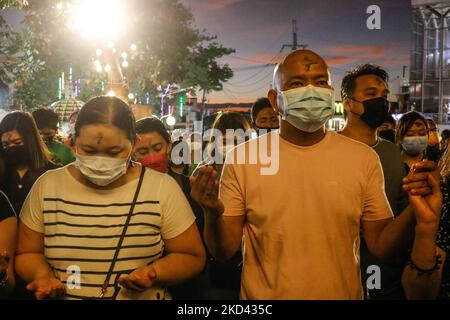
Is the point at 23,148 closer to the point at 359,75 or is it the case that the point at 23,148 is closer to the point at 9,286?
the point at 9,286

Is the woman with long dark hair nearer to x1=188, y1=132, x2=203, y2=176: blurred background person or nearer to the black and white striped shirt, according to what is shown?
the black and white striped shirt

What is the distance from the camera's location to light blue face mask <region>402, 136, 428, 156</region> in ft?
17.6

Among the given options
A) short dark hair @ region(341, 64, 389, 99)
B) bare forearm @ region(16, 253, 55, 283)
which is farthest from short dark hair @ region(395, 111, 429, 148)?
bare forearm @ region(16, 253, 55, 283)

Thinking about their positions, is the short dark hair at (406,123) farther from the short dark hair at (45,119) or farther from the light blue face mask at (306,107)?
the short dark hair at (45,119)

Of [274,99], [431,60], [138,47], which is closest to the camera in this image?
[274,99]

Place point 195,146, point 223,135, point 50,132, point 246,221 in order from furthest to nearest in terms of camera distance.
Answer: point 195,146, point 50,132, point 223,135, point 246,221

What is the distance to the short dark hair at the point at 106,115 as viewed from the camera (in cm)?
280

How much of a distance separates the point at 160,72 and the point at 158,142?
62.2ft

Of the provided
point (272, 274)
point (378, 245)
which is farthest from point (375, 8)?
point (272, 274)

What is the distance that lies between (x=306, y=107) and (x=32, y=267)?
171 centimetres

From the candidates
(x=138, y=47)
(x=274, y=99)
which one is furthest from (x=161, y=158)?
(x=138, y=47)

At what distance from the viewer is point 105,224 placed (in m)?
2.73

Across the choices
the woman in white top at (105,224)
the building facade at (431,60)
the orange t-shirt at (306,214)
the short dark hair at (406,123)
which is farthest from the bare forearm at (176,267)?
the building facade at (431,60)
